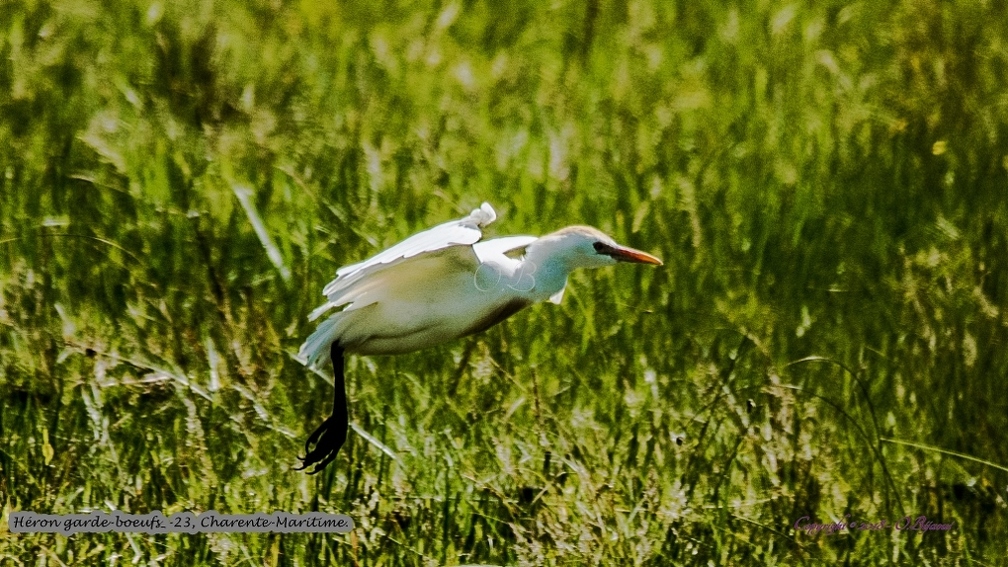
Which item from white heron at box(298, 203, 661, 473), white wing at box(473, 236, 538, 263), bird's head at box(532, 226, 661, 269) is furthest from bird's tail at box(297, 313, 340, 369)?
bird's head at box(532, 226, 661, 269)

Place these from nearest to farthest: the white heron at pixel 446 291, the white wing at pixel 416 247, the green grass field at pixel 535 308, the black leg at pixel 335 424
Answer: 1. the white wing at pixel 416 247
2. the white heron at pixel 446 291
3. the black leg at pixel 335 424
4. the green grass field at pixel 535 308

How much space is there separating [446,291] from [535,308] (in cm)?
121

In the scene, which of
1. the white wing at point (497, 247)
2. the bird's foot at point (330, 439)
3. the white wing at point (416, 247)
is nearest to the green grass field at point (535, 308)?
the bird's foot at point (330, 439)

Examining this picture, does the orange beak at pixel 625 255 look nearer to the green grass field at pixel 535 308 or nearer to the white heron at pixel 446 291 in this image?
the white heron at pixel 446 291

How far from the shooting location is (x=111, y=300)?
3.82 m

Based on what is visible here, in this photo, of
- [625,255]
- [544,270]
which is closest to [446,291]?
[544,270]

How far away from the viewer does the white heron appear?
262 cm

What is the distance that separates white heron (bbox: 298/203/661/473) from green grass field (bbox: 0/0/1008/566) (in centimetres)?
55

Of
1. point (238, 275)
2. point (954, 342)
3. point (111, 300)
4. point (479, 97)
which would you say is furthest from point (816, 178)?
point (111, 300)

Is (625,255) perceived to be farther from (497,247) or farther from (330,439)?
(330,439)

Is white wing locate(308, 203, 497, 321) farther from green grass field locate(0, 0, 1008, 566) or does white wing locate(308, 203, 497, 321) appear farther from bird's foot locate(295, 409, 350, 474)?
green grass field locate(0, 0, 1008, 566)

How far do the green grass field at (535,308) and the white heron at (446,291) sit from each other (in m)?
0.55

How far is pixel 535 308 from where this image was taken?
3.83 meters

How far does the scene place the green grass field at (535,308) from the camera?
10.5 feet
